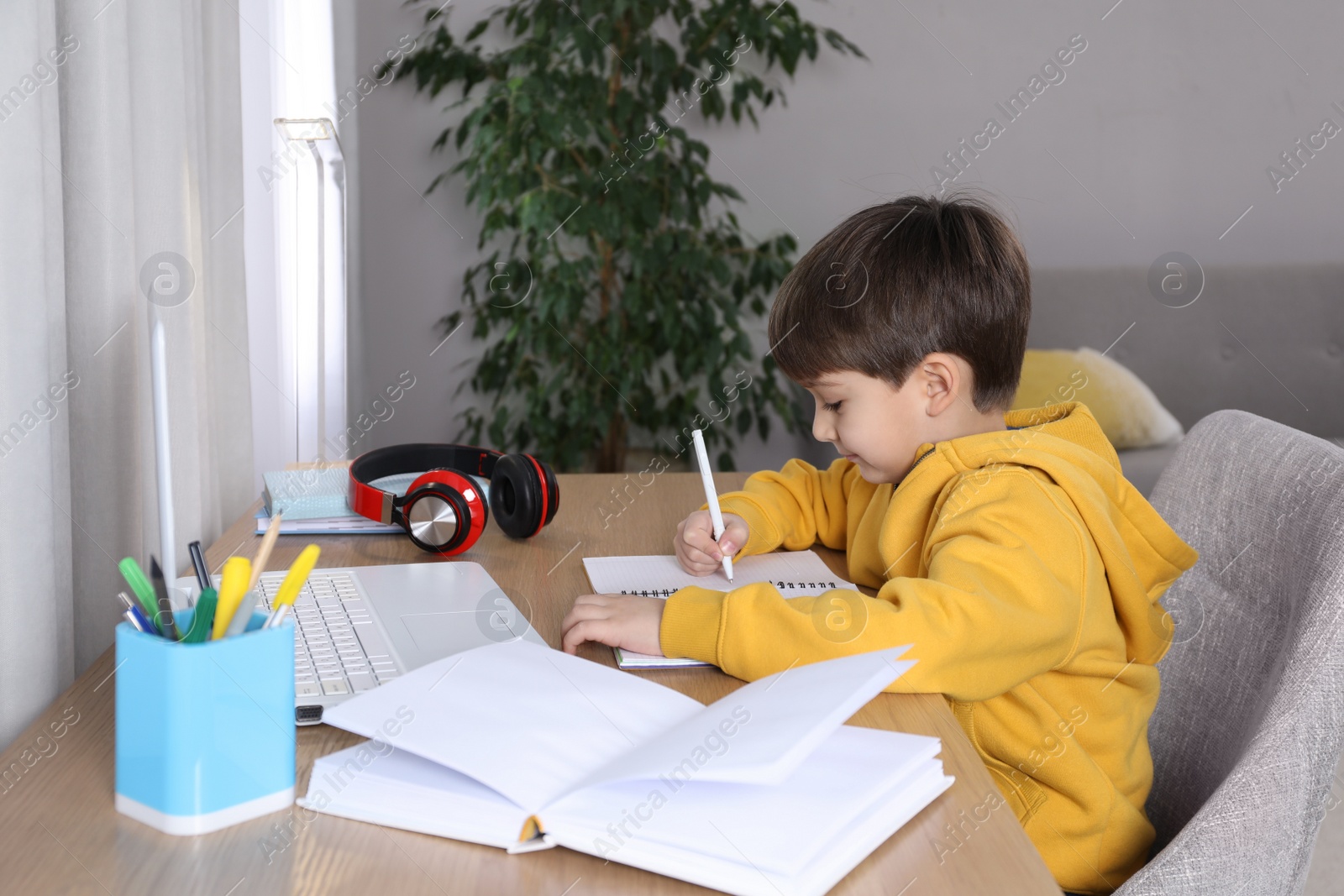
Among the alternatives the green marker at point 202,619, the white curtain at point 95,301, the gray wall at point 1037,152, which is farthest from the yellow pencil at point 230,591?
the gray wall at point 1037,152

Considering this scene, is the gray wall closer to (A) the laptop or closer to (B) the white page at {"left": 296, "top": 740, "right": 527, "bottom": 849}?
(A) the laptop

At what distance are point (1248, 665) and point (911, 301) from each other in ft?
1.29

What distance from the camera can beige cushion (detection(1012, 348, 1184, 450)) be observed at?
8.18ft

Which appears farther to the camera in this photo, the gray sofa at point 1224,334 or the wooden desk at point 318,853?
the gray sofa at point 1224,334

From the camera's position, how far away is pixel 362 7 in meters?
2.78

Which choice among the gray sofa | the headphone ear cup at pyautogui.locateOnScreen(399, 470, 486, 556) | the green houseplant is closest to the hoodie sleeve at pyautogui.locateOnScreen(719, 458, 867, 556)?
the headphone ear cup at pyautogui.locateOnScreen(399, 470, 486, 556)

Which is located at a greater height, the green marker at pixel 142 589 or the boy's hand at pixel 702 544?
the green marker at pixel 142 589

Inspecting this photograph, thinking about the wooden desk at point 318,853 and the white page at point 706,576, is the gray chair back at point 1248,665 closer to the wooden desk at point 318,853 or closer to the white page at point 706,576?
the wooden desk at point 318,853

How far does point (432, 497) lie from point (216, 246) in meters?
0.43

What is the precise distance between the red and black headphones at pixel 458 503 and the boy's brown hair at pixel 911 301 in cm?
26

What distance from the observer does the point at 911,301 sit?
0.92 m

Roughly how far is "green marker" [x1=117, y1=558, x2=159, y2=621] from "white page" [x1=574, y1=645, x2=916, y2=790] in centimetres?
21

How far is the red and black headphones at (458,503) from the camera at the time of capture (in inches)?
36.9

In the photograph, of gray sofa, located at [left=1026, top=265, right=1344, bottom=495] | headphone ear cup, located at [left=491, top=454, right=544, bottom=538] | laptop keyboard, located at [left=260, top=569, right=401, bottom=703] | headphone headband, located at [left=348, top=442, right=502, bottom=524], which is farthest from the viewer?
gray sofa, located at [left=1026, top=265, right=1344, bottom=495]
